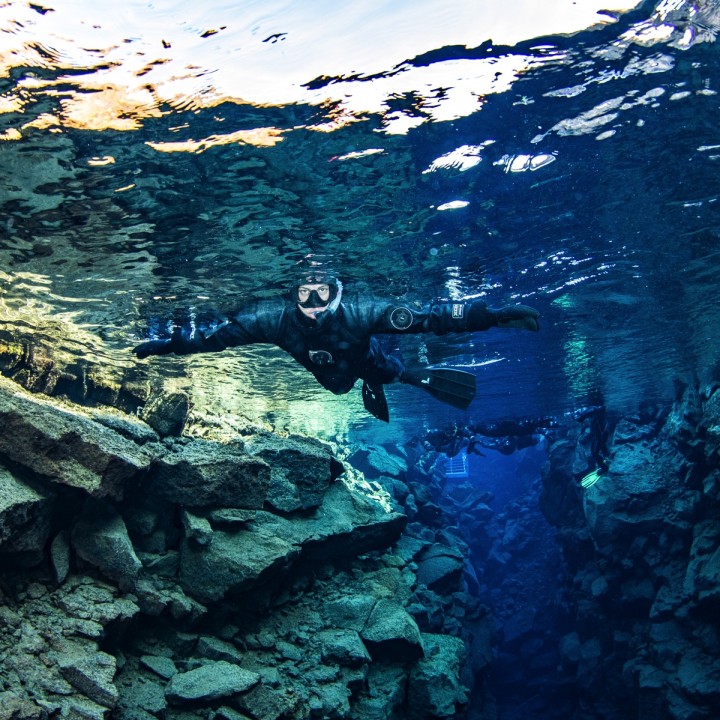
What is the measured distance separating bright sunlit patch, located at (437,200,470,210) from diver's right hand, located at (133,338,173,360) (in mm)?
5349

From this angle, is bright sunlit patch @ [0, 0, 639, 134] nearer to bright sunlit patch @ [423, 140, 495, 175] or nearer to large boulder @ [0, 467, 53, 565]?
bright sunlit patch @ [423, 140, 495, 175]

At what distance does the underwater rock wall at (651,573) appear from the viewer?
1290cm

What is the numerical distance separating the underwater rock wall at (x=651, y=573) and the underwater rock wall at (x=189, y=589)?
8.09 meters

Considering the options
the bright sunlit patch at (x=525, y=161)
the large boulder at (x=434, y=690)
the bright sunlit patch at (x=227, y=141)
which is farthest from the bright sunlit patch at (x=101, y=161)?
the large boulder at (x=434, y=690)

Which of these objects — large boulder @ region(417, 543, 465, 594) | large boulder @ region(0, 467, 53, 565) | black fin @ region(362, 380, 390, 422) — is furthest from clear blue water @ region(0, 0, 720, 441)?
large boulder @ region(417, 543, 465, 594)

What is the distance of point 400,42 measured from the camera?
19.3ft

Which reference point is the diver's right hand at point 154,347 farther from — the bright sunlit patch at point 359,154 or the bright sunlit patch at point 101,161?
the bright sunlit patch at point 359,154

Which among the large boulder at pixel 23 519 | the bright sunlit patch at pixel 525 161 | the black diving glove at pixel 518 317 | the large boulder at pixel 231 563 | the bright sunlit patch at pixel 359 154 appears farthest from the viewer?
the bright sunlit patch at pixel 525 161

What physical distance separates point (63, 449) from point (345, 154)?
5714mm

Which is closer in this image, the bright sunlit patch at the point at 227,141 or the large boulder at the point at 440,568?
the bright sunlit patch at the point at 227,141

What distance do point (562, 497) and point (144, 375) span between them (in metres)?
19.6

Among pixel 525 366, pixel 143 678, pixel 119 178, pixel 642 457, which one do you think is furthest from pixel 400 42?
pixel 642 457

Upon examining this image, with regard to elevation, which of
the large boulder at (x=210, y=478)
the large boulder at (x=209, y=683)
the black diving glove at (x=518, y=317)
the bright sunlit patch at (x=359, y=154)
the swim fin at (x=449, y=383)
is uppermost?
the bright sunlit patch at (x=359, y=154)

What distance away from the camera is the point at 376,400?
8109mm
